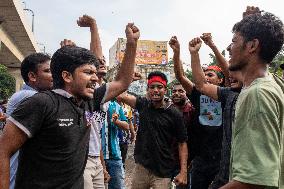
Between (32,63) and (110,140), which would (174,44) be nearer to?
(32,63)

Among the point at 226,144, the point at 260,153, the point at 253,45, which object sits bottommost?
the point at 226,144

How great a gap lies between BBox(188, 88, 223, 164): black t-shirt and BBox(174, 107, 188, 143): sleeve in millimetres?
186

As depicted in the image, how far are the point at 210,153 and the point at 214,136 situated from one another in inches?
7.6

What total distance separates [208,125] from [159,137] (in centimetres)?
59

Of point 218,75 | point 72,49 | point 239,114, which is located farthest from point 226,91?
point 239,114

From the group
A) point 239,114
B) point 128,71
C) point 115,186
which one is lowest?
point 115,186

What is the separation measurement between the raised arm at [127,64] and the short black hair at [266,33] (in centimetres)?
129

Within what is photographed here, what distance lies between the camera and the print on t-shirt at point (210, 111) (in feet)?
15.5

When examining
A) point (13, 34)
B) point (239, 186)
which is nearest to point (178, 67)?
point (239, 186)

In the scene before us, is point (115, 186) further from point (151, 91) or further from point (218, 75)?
point (218, 75)

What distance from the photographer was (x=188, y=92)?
188 inches

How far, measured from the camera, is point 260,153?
67.2 inches

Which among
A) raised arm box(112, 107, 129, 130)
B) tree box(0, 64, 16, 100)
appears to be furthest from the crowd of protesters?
tree box(0, 64, 16, 100)

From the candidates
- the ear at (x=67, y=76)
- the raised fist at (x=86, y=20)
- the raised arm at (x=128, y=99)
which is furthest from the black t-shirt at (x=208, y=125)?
the ear at (x=67, y=76)
